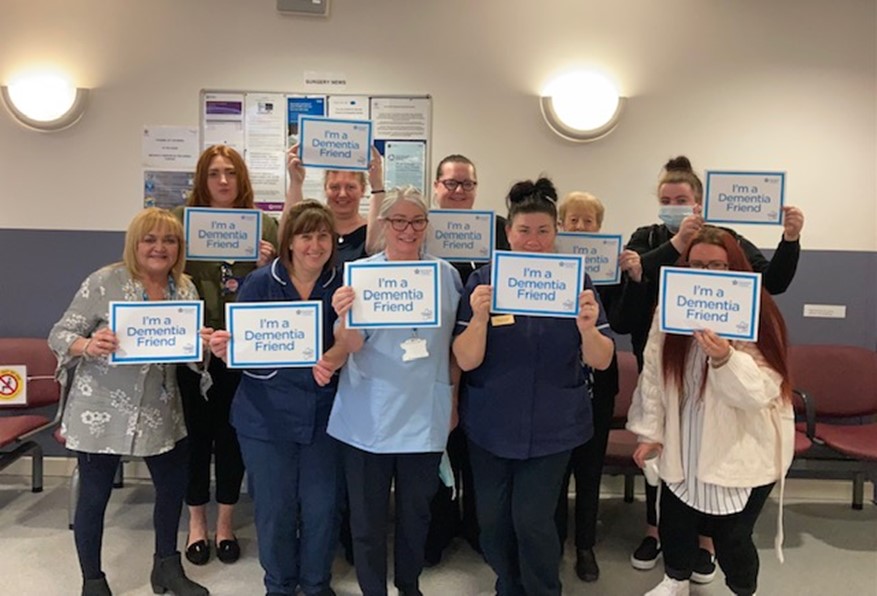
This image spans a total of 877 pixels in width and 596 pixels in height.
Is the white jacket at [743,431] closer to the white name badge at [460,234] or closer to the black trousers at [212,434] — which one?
the white name badge at [460,234]

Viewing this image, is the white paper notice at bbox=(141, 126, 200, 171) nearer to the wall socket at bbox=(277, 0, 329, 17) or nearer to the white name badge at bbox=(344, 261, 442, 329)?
the wall socket at bbox=(277, 0, 329, 17)

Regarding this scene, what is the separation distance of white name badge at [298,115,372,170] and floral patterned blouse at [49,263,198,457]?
0.83 meters

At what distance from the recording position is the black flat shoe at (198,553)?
283 cm

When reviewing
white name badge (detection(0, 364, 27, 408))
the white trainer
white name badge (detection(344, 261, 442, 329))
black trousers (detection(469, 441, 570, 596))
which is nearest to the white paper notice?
white name badge (detection(0, 364, 27, 408))

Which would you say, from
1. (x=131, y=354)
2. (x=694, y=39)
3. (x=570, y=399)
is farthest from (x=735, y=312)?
(x=694, y=39)

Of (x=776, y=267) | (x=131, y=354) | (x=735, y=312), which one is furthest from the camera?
(x=776, y=267)

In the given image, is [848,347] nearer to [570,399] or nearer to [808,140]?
Answer: [808,140]

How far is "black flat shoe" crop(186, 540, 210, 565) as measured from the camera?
283 centimetres

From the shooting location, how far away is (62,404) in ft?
8.64

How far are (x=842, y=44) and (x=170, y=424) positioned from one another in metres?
4.00

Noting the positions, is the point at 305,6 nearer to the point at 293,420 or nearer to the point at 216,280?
the point at 216,280

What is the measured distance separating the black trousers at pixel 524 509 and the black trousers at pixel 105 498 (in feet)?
3.81

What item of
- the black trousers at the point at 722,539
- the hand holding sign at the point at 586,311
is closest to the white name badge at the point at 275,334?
the hand holding sign at the point at 586,311

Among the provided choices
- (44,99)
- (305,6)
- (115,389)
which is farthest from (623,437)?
(44,99)
